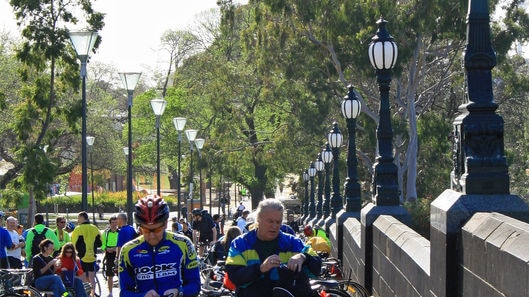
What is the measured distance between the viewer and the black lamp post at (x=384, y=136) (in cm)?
1460

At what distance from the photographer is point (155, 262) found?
6.19 metres

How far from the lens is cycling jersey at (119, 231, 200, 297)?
6.18 meters

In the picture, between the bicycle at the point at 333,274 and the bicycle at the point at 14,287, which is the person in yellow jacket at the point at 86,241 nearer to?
the bicycle at the point at 14,287

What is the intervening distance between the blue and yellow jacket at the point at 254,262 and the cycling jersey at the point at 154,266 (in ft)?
1.11

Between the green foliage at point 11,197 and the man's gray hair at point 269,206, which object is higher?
the man's gray hair at point 269,206

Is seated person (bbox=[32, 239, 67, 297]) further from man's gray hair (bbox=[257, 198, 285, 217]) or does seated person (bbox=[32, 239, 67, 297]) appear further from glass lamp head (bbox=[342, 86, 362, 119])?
glass lamp head (bbox=[342, 86, 362, 119])

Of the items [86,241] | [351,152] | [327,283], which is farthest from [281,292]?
[351,152]

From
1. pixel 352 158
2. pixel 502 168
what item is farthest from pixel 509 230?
pixel 352 158

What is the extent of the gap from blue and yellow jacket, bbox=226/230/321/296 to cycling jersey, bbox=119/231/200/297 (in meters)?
0.34

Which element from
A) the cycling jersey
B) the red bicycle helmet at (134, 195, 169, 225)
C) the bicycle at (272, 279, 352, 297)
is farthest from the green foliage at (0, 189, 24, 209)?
the red bicycle helmet at (134, 195, 169, 225)

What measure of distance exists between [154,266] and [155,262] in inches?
1.0

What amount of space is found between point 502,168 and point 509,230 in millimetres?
2022

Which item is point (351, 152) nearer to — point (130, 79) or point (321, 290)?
point (130, 79)

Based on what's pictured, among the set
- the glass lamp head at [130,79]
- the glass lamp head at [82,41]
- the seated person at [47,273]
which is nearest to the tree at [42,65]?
the glass lamp head at [130,79]
